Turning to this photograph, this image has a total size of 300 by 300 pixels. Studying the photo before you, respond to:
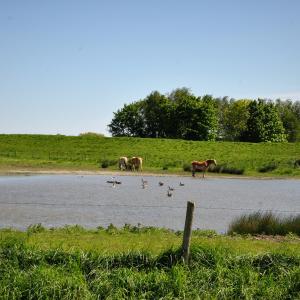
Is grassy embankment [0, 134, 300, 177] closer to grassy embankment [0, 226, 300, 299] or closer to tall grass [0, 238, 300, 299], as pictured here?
grassy embankment [0, 226, 300, 299]

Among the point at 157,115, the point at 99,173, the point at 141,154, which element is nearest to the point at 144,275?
the point at 99,173

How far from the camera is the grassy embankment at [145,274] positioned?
10000 millimetres

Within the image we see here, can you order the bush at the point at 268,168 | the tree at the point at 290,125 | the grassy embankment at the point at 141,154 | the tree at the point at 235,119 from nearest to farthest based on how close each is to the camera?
the bush at the point at 268,168
the grassy embankment at the point at 141,154
the tree at the point at 235,119
the tree at the point at 290,125

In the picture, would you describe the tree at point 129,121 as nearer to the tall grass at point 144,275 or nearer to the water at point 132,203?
the water at point 132,203

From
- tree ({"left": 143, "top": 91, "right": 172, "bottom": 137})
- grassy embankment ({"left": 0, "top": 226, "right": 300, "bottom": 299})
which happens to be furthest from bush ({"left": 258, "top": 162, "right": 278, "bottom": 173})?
tree ({"left": 143, "top": 91, "right": 172, "bottom": 137})

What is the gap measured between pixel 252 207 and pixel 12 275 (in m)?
16.4

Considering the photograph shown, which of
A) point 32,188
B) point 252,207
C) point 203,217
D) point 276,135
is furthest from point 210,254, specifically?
point 276,135

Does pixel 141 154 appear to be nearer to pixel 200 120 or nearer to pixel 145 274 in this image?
pixel 200 120

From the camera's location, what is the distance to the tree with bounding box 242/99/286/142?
109 m

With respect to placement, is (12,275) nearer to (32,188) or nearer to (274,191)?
(32,188)

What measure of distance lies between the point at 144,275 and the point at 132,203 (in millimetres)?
14835

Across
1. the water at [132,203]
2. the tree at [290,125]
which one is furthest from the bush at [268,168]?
the tree at [290,125]

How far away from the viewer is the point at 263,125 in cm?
11000

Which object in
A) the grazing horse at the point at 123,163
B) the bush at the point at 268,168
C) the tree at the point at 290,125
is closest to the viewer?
the bush at the point at 268,168
